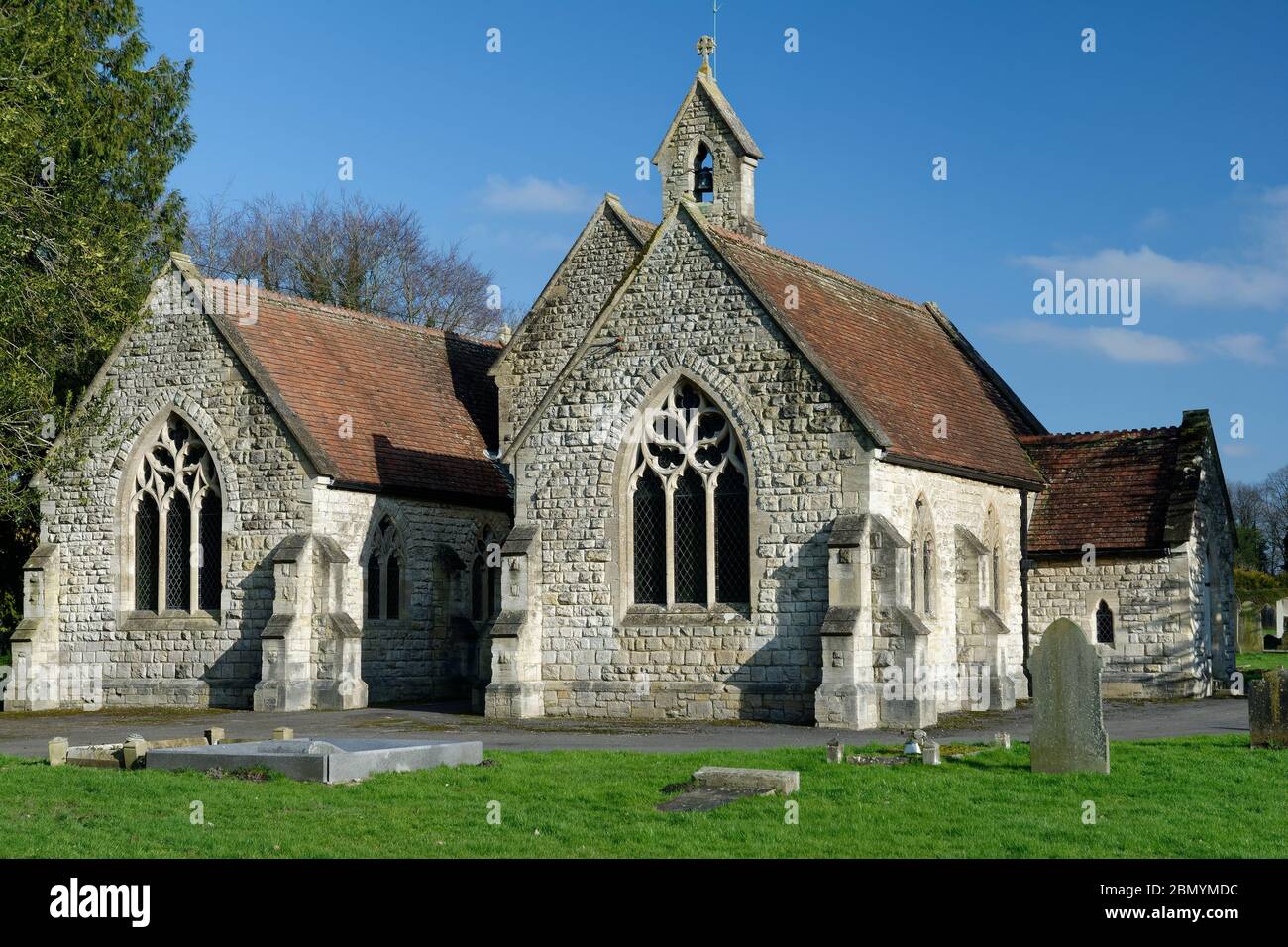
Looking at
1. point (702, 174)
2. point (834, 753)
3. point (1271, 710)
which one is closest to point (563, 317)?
point (702, 174)

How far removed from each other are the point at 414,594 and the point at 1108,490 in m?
14.4

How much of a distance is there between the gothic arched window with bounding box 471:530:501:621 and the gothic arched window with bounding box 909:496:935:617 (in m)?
9.60

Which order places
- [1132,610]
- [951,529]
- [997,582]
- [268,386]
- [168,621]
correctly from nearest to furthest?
[951,529] → [268,386] → [168,621] → [997,582] → [1132,610]

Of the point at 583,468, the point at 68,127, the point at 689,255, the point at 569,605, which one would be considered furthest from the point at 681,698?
the point at 68,127

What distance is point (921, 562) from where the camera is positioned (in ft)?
92.9

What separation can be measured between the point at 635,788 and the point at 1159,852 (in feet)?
17.6

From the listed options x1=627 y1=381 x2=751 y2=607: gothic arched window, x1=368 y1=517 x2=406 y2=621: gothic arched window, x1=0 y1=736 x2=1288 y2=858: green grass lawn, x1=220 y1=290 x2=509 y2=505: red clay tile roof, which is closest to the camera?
x1=0 y1=736 x2=1288 y2=858: green grass lawn

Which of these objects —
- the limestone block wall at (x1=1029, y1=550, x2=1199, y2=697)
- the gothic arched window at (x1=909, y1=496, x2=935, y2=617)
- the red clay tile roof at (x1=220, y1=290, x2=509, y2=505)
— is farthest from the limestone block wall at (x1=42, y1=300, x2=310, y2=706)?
the limestone block wall at (x1=1029, y1=550, x2=1199, y2=697)

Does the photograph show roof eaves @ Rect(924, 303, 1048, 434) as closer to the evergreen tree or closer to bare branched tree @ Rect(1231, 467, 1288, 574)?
the evergreen tree

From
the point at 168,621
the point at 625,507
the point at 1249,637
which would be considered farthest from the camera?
the point at 1249,637

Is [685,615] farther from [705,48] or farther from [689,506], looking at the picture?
[705,48]

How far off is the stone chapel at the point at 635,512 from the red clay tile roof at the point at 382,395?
0.28 feet

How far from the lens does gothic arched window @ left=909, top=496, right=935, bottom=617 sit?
27984 millimetres
